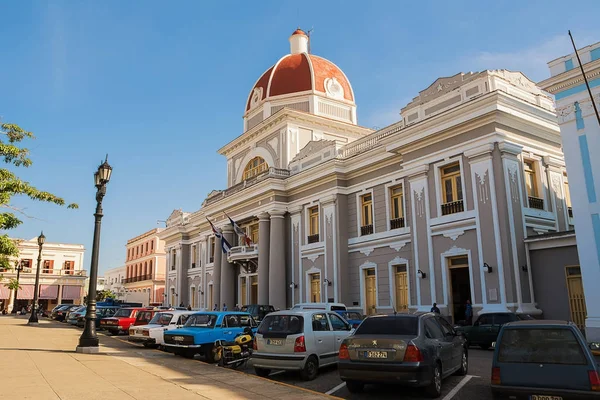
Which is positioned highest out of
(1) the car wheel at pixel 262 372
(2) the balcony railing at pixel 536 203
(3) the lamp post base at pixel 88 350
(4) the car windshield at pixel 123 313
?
(2) the balcony railing at pixel 536 203

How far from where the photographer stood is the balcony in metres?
32.2

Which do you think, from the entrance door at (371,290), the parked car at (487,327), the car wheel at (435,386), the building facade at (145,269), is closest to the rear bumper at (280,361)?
the car wheel at (435,386)

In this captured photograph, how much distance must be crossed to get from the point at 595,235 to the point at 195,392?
12765 millimetres

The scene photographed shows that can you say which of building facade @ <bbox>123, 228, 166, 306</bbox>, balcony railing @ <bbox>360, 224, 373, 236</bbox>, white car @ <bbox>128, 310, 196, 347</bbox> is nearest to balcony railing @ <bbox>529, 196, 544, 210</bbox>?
balcony railing @ <bbox>360, 224, 373, 236</bbox>

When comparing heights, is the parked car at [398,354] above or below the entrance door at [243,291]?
below

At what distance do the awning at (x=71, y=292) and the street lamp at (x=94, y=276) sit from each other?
193ft

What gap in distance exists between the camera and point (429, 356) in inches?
337

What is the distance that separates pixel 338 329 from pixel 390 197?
1326 cm

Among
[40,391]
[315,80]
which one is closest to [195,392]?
[40,391]

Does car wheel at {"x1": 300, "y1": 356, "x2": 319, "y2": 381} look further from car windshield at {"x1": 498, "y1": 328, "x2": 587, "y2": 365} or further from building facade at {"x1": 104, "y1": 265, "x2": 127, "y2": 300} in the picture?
building facade at {"x1": 104, "y1": 265, "x2": 127, "y2": 300}

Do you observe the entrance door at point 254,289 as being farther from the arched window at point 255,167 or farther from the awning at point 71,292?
the awning at point 71,292

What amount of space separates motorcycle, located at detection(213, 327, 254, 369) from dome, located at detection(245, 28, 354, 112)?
25141mm

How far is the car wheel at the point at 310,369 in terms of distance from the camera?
10.8m

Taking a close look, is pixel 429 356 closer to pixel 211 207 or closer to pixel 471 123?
pixel 471 123
